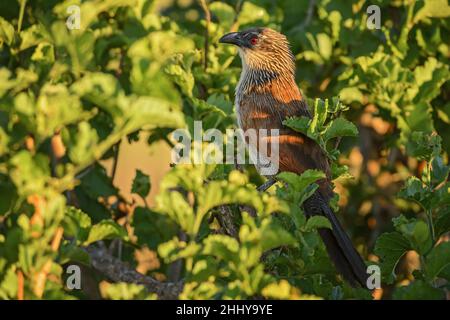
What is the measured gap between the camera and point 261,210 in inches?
96.2

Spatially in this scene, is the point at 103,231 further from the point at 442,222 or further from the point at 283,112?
the point at 283,112

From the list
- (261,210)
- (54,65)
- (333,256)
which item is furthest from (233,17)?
(261,210)

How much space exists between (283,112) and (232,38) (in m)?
0.58

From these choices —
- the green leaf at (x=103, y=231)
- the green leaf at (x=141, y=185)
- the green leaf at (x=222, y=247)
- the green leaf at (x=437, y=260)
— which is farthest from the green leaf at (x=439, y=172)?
the green leaf at (x=141, y=185)

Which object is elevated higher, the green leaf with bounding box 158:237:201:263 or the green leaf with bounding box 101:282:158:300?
the green leaf with bounding box 158:237:201:263

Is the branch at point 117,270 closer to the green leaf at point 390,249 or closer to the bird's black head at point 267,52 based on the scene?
the green leaf at point 390,249

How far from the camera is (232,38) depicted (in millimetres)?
4633

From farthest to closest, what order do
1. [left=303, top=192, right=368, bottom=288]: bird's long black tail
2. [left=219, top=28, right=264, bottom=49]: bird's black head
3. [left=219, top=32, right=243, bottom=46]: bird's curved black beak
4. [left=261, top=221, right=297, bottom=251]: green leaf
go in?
[left=219, top=28, right=264, bottom=49]: bird's black head → [left=219, top=32, right=243, bottom=46]: bird's curved black beak → [left=303, top=192, right=368, bottom=288]: bird's long black tail → [left=261, top=221, right=297, bottom=251]: green leaf

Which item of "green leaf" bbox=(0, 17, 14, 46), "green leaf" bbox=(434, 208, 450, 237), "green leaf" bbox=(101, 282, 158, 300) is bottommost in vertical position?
"green leaf" bbox=(101, 282, 158, 300)

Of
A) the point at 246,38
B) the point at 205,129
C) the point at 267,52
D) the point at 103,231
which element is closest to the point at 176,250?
the point at 103,231

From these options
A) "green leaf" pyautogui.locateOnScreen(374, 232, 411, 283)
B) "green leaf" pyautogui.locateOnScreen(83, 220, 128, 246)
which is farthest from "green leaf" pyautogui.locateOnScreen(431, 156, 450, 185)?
"green leaf" pyautogui.locateOnScreen(83, 220, 128, 246)

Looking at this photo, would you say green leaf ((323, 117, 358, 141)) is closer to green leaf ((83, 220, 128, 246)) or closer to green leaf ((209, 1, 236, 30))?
green leaf ((83, 220, 128, 246))

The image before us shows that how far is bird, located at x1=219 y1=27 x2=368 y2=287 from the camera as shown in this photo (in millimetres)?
3259

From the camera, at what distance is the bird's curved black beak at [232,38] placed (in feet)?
14.7
